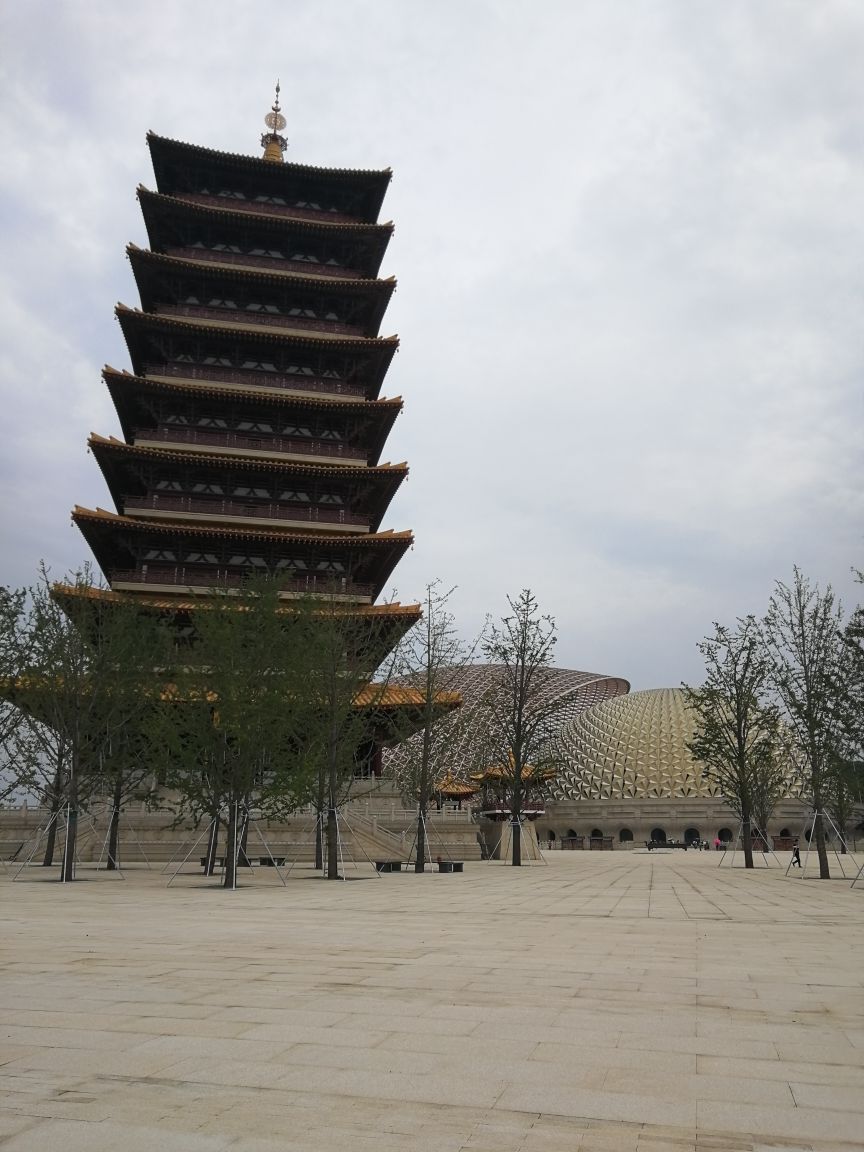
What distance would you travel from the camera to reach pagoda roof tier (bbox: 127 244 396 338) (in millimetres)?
45156

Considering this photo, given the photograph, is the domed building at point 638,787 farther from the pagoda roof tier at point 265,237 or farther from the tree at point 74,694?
the tree at point 74,694

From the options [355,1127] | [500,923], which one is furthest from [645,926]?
[355,1127]

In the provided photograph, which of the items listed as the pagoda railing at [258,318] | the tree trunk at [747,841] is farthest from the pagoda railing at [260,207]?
the tree trunk at [747,841]

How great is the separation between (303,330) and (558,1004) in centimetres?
4264

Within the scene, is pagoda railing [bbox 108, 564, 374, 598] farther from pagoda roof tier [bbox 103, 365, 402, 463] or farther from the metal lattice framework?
the metal lattice framework

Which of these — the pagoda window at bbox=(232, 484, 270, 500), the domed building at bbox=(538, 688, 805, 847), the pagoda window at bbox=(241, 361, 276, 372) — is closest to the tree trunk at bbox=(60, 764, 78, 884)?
the pagoda window at bbox=(232, 484, 270, 500)

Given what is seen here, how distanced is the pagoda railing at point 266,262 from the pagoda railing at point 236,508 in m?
12.3

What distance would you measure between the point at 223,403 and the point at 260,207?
40.3 ft

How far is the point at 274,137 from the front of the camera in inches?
2114

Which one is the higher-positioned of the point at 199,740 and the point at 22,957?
the point at 199,740

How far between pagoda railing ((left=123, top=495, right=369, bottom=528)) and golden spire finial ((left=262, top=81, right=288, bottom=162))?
21558mm

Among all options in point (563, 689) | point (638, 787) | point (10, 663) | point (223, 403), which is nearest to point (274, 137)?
point (223, 403)

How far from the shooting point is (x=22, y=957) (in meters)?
9.78

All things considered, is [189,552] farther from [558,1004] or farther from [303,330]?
[558,1004]
